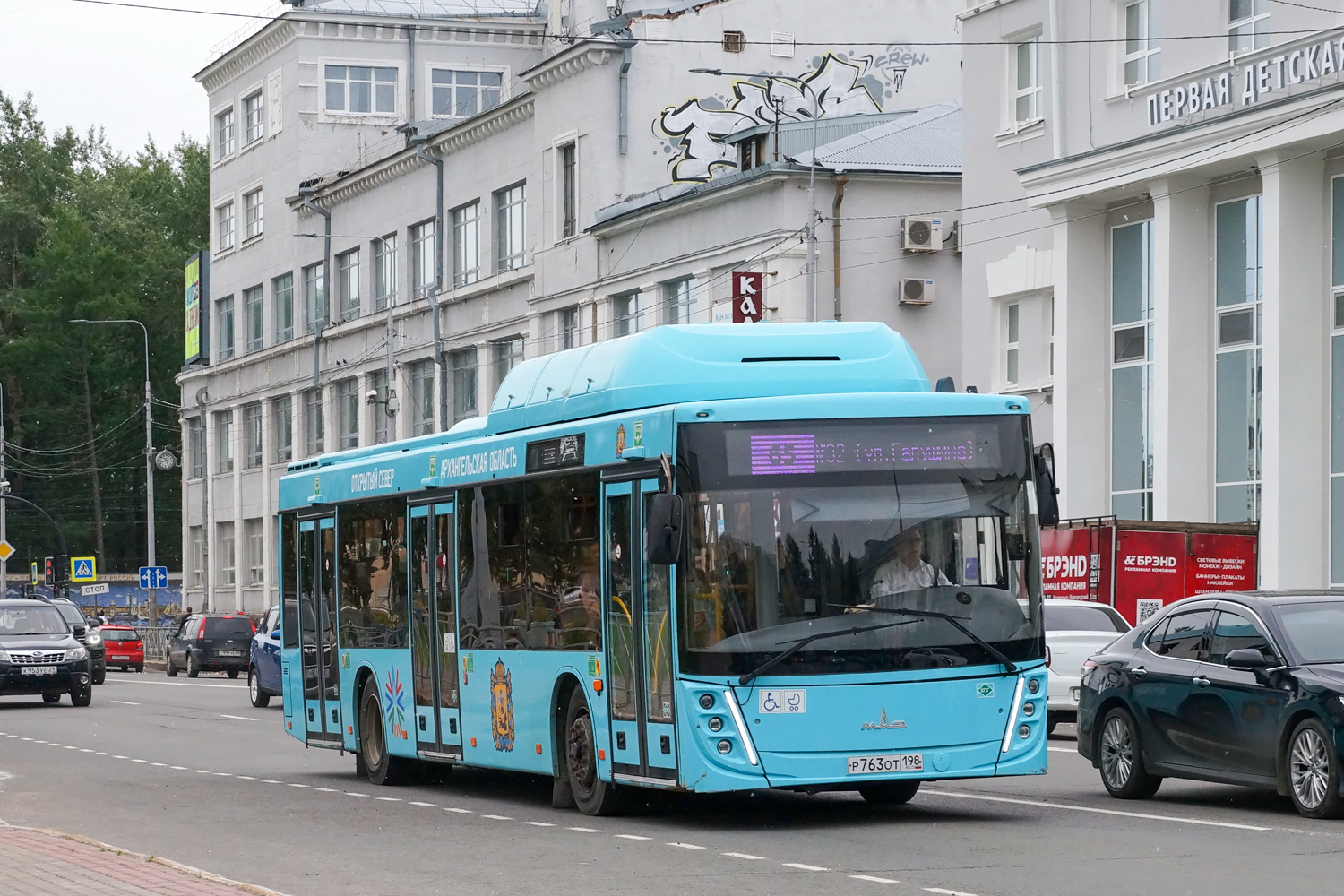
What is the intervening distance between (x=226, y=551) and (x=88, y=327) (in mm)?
28804

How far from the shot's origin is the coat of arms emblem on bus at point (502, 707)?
16.2m

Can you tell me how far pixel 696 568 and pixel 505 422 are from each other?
12.1 feet

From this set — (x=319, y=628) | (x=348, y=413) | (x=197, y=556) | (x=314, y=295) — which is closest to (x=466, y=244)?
(x=348, y=413)

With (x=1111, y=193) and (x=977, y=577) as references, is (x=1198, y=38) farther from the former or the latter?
(x=977, y=577)

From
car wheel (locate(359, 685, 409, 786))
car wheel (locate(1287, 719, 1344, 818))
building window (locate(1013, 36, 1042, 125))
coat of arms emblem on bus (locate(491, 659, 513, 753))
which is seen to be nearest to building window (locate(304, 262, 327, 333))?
building window (locate(1013, 36, 1042, 125))

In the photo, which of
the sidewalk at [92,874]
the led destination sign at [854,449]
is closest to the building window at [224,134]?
the led destination sign at [854,449]

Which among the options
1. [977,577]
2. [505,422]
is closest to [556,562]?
[505,422]

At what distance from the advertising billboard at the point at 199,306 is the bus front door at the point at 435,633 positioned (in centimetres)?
6011

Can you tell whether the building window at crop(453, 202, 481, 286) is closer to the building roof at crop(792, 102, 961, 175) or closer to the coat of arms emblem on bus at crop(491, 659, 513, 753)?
the building roof at crop(792, 102, 961, 175)

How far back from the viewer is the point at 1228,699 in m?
14.5

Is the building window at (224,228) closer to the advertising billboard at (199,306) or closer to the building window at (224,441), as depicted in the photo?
the advertising billboard at (199,306)

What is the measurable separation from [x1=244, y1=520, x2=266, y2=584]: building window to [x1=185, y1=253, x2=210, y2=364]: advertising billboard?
7410 millimetres

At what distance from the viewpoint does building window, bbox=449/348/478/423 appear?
56375 millimetres

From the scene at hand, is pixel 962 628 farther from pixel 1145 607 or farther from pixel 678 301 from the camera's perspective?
pixel 678 301
